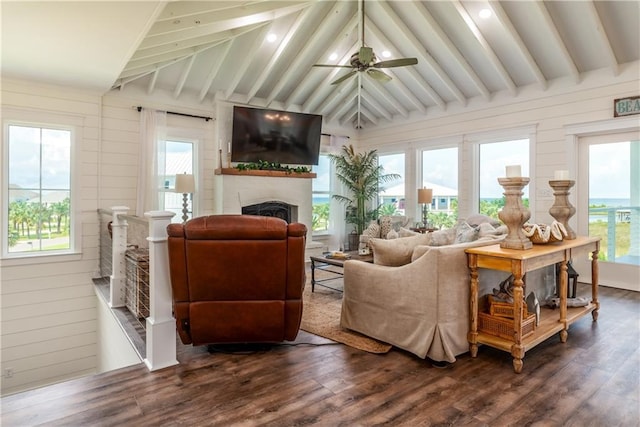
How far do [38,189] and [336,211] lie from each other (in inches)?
203

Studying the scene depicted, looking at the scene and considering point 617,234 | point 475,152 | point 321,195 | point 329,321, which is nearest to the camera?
point 329,321

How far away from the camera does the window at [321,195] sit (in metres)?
7.90

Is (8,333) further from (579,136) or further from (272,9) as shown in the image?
(579,136)

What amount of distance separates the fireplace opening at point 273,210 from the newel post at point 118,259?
260 cm

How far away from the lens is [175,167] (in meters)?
6.10

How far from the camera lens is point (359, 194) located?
7758mm

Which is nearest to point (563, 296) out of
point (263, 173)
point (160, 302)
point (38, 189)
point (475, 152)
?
point (160, 302)

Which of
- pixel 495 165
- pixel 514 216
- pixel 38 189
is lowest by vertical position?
pixel 514 216

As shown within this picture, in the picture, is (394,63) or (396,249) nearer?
(396,249)

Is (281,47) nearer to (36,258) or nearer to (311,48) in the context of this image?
(311,48)

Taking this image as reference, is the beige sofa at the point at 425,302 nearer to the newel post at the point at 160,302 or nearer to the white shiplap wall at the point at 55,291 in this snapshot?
the newel post at the point at 160,302

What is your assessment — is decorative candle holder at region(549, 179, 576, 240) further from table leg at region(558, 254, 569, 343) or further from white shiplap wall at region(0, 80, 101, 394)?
white shiplap wall at region(0, 80, 101, 394)

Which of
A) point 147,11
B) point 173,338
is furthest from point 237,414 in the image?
point 147,11

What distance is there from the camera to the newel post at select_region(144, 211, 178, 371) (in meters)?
2.63
